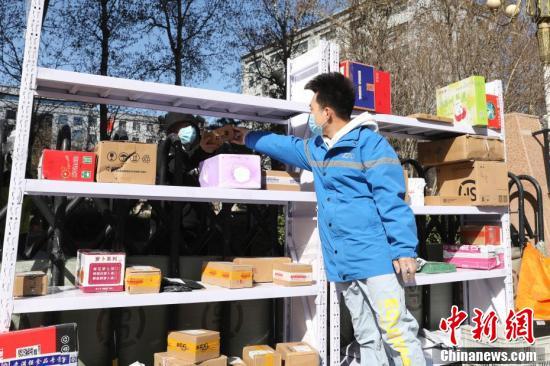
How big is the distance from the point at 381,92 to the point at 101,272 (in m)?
1.96

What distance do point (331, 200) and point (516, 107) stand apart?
8074 mm

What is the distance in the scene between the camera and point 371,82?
2.76m

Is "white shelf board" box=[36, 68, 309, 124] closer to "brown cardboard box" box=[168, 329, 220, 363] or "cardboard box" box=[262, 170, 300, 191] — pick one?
"cardboard box" box=[262, 170, 300, 191]

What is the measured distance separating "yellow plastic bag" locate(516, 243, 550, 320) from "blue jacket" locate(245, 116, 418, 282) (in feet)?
6.09

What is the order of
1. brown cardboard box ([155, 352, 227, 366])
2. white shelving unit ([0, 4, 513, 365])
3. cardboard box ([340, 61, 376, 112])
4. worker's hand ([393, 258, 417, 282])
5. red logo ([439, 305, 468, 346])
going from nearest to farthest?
white shelving unit ([0, 4, 513, 365]) → worker's hand ([393, 258, 417, 282]) → brown cardboard box ([155, 352, 227, 366]) → cardboard box ([340, 61, 376, 112]) → red logo ([439, 305, 468, 346])

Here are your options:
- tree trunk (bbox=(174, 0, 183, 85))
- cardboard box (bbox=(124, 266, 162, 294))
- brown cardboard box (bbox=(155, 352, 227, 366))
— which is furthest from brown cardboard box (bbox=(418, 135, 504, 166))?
tree trunk (bbox=(174, 0, 183, 85))

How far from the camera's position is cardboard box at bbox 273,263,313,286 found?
92.7 inches

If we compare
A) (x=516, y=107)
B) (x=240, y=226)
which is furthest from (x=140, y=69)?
(x=516, y=107)

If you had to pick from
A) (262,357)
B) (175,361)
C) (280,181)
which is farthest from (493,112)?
(175,361)

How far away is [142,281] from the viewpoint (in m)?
2.00

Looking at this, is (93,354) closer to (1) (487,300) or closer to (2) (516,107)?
(1) (487,300)

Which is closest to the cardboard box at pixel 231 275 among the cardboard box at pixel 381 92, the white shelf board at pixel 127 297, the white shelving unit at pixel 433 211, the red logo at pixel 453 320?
the white shelf board at pixel 127 297

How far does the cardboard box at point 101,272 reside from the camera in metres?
1.98

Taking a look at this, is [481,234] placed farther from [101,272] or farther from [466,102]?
[101,272]
